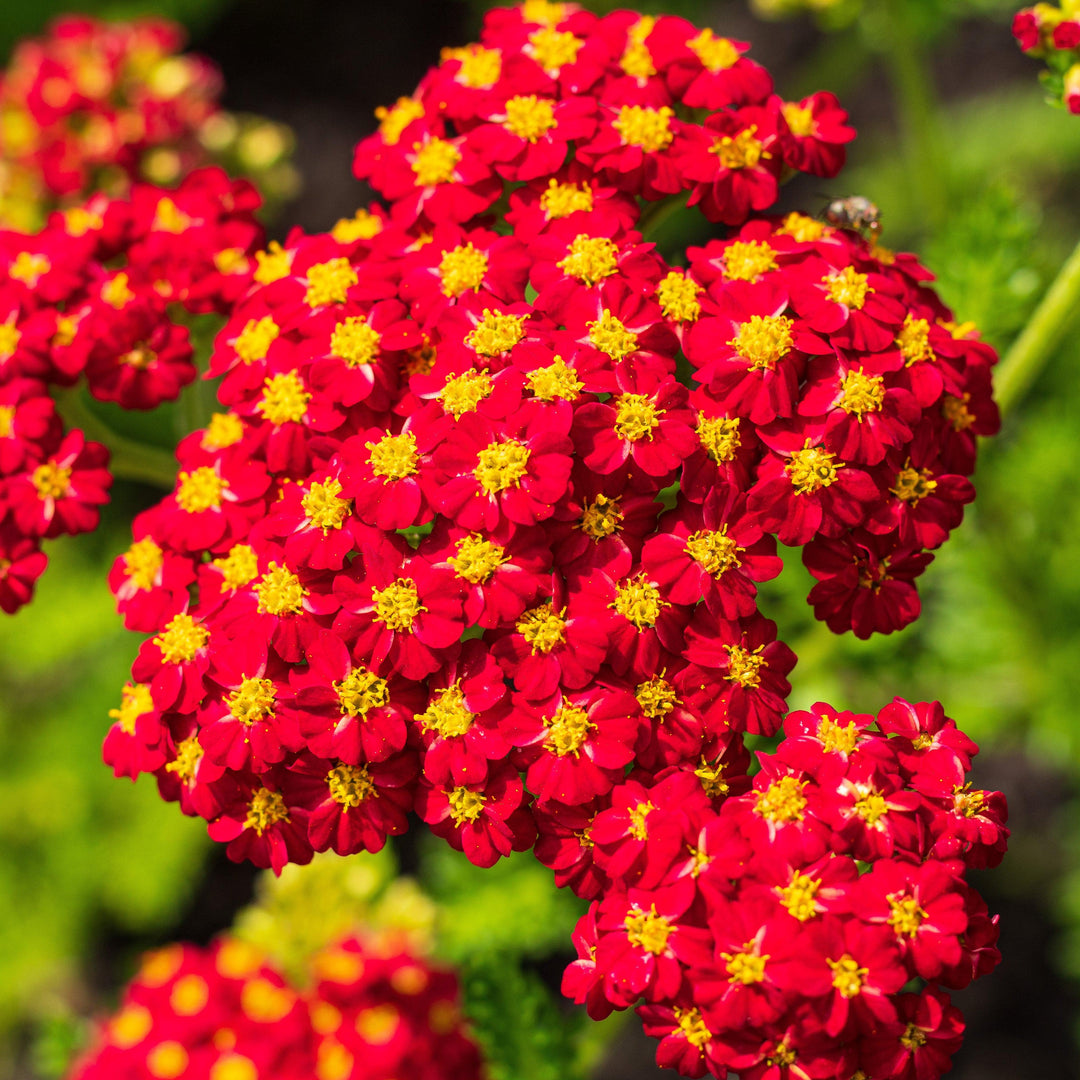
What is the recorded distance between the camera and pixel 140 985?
2.44 meters

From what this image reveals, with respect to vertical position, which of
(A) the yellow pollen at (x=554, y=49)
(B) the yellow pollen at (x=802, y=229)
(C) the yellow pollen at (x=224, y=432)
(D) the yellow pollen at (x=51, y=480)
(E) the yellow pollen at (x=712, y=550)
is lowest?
(D) the yellow pollen at (x=51, y=480)

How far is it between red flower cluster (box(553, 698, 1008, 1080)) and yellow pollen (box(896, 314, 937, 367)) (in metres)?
0.48

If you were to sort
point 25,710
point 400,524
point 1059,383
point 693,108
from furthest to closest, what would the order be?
point 25,710 → point 1059,383 → point 693,108 → point 400,524

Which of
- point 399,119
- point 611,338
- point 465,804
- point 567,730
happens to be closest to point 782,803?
point 567,730

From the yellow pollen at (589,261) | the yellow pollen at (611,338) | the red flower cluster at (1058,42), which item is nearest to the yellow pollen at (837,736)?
the yellow pollen at (611,338)

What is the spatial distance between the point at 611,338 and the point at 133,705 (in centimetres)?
77

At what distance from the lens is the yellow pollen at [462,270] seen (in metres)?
1.54

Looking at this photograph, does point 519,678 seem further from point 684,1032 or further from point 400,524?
point 684,1032

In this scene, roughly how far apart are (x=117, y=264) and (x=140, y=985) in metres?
1.45

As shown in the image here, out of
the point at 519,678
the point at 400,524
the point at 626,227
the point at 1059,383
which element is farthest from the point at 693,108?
the point at 1059,383

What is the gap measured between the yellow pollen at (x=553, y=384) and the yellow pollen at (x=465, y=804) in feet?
1.54

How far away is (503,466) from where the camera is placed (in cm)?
137

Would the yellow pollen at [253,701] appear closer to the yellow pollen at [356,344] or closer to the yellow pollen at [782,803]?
the yellow pollen at [356,344]

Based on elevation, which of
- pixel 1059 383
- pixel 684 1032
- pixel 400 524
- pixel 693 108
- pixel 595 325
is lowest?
pixel 1059 383
